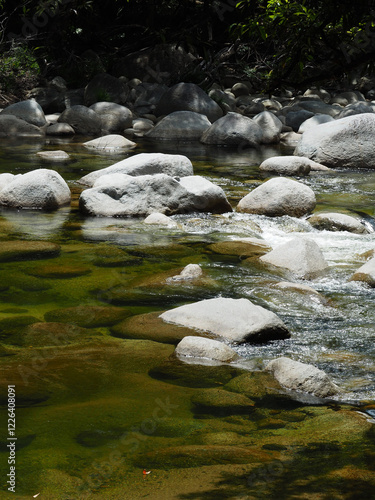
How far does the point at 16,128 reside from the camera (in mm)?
16000

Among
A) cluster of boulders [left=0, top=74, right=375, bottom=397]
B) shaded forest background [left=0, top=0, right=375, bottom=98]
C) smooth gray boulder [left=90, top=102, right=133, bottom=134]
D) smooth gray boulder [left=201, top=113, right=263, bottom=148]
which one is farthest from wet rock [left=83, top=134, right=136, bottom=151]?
shaded forest background [left=0, top=0, right=375, bottom=98]

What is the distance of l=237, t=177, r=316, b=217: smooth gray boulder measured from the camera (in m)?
8.52

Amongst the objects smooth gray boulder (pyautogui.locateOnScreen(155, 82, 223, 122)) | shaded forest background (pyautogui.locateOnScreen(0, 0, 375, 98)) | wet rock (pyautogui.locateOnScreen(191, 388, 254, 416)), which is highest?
shaded forest background (pyautogui.locateOnScreen(0, 0, 375, 98))

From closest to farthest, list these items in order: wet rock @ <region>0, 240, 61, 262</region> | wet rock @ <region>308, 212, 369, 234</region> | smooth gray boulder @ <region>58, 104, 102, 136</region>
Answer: wet rock @ <region>0, 240, 61, 262</region> < wet rock @ <region>308, 212, 369, 234</region> < smooth gray boulder @ <region>58, 104, 102, 136</region>

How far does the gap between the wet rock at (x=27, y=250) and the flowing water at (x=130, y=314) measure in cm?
15

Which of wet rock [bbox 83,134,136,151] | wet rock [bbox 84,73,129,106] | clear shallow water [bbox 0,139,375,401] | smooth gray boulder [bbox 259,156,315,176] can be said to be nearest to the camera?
clear shallow water [bbox 0,139,375,401]

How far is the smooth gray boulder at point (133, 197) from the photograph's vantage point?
835 cm

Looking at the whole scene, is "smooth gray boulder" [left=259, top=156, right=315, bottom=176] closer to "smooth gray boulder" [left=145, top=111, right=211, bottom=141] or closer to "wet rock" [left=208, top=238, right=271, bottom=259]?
"smooth gray boulder" [left=145, top=111, right=211, bottom=141]

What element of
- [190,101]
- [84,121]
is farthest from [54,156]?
[190,101]

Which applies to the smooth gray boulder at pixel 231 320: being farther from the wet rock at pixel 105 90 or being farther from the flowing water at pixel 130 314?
the wet rock at pixel 105 90

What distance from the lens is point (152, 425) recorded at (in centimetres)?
327

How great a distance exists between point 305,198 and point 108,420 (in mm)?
5819

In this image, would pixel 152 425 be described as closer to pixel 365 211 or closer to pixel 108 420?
pixel 108 420

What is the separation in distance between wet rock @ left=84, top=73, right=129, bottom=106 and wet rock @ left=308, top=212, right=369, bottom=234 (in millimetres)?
12356
